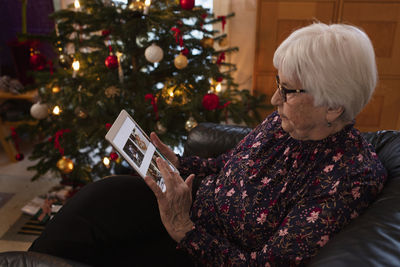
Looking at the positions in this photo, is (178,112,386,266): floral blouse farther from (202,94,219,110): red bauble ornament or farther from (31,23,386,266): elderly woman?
(202,94,219,110): red bauble ornament

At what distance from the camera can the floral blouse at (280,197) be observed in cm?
77

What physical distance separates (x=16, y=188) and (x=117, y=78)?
1.15 meters

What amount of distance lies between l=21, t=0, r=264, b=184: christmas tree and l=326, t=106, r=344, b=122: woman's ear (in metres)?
1.01

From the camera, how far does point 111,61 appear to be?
167 cm

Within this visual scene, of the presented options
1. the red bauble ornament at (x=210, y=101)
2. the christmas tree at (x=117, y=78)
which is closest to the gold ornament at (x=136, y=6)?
the christmas tree at (x=117, y=78)

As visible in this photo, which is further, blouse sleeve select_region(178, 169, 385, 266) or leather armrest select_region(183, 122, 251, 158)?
leather armrest select_region(183, 122, 251, 158)

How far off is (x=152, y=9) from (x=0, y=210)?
1.56 meters

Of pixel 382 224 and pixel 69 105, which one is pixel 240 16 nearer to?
pixel 69 105

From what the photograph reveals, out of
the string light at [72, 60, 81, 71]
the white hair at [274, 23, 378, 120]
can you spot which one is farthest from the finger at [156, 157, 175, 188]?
the string light at [72, 60, 81, 71]

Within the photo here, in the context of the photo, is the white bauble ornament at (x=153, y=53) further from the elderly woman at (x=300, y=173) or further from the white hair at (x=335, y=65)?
the white hair at (x=335, y=65)

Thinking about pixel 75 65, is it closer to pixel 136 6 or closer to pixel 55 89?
pixel 55 89

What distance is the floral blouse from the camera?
773 millimetres

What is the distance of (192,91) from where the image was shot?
191 centimetres

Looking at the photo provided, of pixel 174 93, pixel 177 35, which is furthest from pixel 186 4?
pixel 174 93
